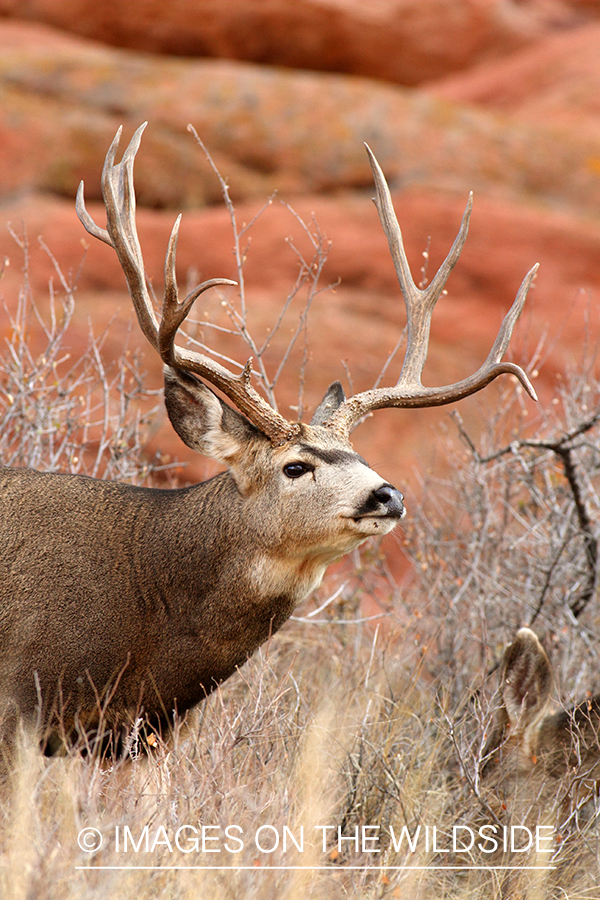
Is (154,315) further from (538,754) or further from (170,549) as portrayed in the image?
(538,754)

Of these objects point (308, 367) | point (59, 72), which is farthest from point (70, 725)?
point (59, 72)

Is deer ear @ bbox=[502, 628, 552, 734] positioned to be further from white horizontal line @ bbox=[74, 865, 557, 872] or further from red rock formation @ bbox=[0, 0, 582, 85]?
red rock formation @ bbox=[0, 0, 582, 85]

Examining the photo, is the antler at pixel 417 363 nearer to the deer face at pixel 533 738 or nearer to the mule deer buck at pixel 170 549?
the mule deer buck at pixel 170 549

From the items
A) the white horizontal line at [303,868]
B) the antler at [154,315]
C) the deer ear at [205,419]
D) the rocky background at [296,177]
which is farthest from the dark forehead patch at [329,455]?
the rocky background at [296,177]

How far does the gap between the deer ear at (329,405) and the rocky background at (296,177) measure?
6246 millimetres

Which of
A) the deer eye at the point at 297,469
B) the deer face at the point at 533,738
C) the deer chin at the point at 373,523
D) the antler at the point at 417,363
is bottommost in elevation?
the deer face at the point at 533,738

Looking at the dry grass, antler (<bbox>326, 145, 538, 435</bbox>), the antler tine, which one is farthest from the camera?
the antler tine

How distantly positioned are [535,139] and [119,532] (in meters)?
13.4

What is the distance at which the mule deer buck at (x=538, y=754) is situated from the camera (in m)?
4.57

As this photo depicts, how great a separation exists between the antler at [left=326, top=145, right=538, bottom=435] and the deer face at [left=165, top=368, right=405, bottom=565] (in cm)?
25

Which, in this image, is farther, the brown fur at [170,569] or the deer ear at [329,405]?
the deer ear at [329,405]

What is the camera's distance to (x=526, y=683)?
4.86 meters

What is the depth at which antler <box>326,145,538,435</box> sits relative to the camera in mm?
4527

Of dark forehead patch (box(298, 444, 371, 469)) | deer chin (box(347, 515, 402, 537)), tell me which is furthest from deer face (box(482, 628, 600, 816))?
dark forehead patch (box(298, 444, 371, 469))
